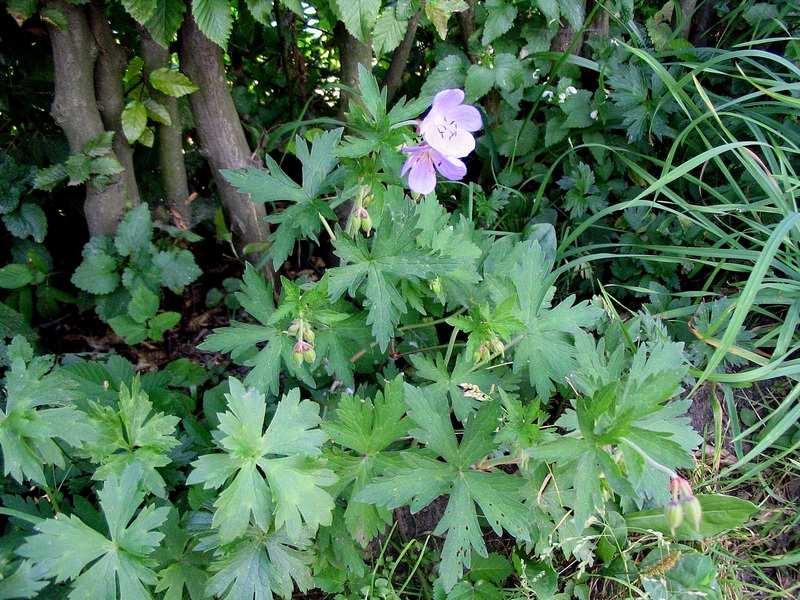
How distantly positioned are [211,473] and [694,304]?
1.69m

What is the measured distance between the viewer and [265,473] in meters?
1.30

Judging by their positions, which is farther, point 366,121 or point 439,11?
point 439,11

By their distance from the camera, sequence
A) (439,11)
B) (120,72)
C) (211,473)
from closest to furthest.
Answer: (211,473) < (439,11) < (120,72)

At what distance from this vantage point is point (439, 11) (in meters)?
1.85

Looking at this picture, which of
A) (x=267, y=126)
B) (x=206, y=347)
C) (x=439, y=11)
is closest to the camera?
(x=206, y=347)

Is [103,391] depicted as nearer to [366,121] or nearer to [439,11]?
[366,121]

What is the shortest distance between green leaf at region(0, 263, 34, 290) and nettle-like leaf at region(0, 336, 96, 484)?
2.77 feet

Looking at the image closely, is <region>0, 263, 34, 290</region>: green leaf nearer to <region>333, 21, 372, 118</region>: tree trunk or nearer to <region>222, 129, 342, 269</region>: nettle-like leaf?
<region>222, 129, 342, 269</region>: nettle-like leaf

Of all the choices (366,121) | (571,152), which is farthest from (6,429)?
(571,152)

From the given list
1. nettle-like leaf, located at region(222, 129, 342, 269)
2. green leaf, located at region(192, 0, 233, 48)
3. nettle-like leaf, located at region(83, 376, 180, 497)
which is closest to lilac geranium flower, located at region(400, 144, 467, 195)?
nettle-like leaf, located at region(222, 129, 342, 269)

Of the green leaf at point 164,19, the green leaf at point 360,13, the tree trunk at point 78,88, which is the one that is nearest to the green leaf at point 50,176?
the tree trunk at point 78,88

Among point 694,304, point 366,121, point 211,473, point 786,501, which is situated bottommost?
point 786,501

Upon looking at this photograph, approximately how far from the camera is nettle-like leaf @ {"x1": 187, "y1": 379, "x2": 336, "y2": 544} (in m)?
1.26

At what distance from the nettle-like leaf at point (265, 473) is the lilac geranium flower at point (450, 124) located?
705mm
